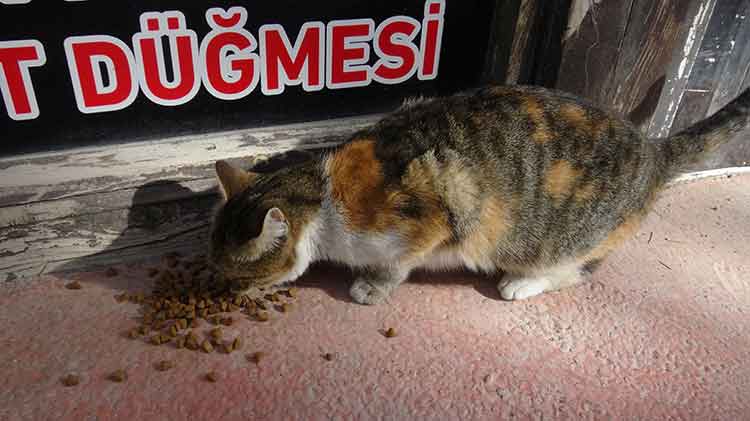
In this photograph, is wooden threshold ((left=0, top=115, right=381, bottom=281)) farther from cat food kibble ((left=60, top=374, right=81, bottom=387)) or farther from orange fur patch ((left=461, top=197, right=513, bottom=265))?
orange fur patch ((left=461, top=197, right=513, bottom=265))

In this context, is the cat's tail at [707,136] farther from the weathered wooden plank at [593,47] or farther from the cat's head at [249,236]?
the cat's head at [249,236]

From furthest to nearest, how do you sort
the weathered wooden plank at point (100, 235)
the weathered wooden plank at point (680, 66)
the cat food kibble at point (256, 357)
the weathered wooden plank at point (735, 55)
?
the weathered wooden plank at point (735, 55) < the weathered wooden plank at point (680, 66) < the weathered wooden plank at point (100, 235) < the cat food kibble at point (256, 357)

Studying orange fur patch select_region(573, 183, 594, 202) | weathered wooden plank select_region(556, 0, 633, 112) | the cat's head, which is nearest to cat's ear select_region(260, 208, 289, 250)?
the cat's head

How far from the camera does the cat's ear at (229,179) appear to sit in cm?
186

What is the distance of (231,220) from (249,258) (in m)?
0.13

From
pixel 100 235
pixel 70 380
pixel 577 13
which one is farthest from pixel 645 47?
pixel 70 380

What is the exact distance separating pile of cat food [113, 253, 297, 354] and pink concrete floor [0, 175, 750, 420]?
0.04 metres

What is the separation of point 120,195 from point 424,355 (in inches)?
45.9

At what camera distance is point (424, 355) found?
1.79 meters

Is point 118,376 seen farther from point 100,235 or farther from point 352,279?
point 352,279

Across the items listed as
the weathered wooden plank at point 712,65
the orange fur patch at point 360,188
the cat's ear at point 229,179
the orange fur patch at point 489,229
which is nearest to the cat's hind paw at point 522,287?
the orange fur patch at point 489,229

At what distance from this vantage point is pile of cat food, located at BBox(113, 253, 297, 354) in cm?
179

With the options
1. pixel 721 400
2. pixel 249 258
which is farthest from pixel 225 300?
pixel 721 400

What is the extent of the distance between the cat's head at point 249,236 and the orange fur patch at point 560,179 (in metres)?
0.85
